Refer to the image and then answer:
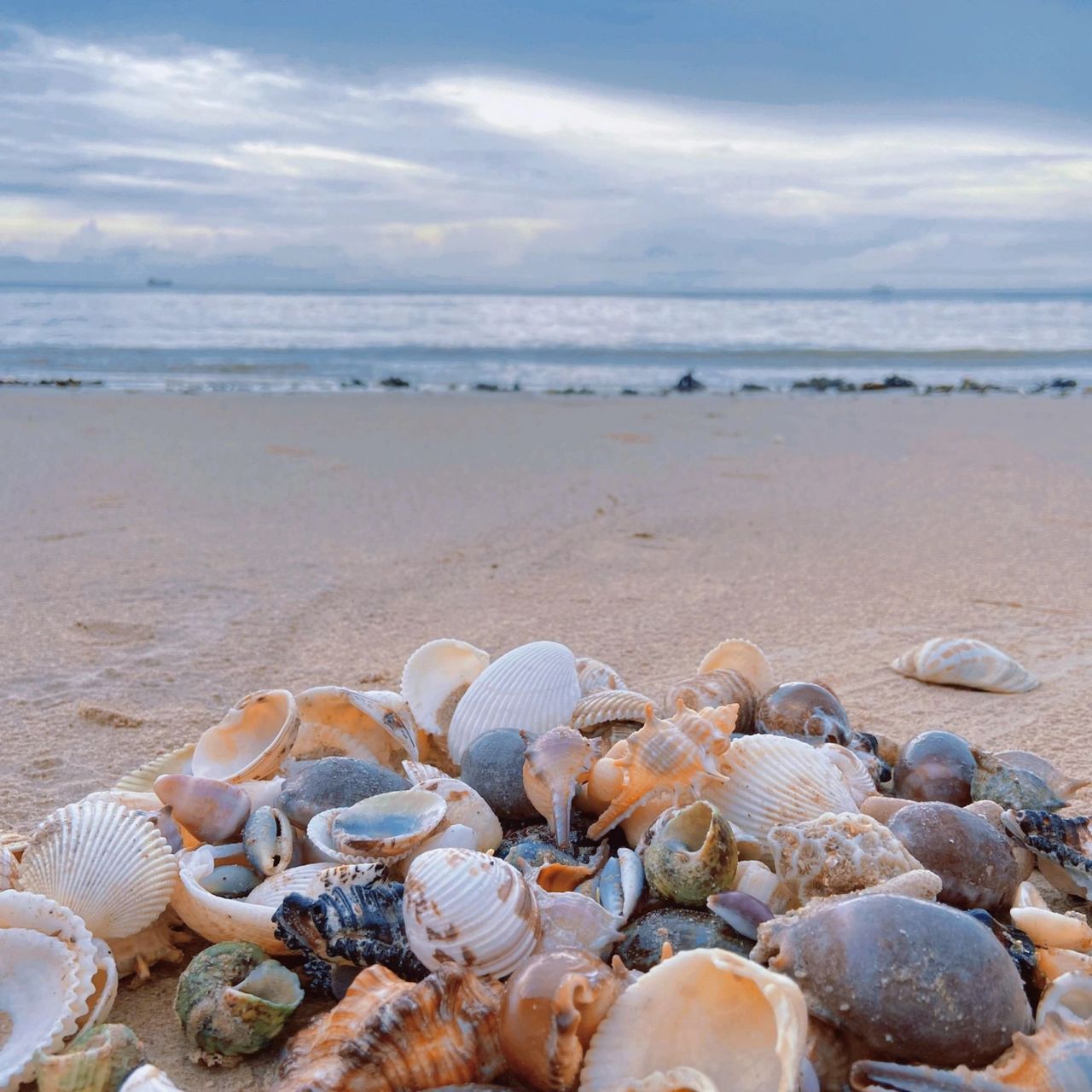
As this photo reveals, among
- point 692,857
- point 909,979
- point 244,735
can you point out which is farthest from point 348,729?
point 909,979

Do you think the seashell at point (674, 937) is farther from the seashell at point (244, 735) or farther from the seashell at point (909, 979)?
the seashell at point (244, 735)

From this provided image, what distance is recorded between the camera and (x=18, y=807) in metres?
2.79

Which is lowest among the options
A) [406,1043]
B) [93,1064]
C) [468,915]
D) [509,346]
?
[93,1064]

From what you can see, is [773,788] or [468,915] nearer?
[468,915]

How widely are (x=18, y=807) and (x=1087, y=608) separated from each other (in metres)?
4.10

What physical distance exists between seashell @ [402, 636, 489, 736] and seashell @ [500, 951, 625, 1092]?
1364 mm

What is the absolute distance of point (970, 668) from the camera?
3691 millimetres

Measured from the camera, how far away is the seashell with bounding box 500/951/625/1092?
1602 mm

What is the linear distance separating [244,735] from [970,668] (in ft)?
7.97

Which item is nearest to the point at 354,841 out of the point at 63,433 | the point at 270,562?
the point at 270,562

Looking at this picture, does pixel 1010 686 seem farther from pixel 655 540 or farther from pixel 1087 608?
pixel 655 540

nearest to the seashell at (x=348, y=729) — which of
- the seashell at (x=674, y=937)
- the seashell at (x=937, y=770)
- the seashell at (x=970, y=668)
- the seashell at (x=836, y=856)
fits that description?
the seashell at (x=674, y=937)

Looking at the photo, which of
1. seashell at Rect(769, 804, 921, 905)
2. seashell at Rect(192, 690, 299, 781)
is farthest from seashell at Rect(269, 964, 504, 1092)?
seashell at Rect(192, 690, 299, 781)

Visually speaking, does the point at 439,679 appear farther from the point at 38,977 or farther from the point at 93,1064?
the point at 93,1064
